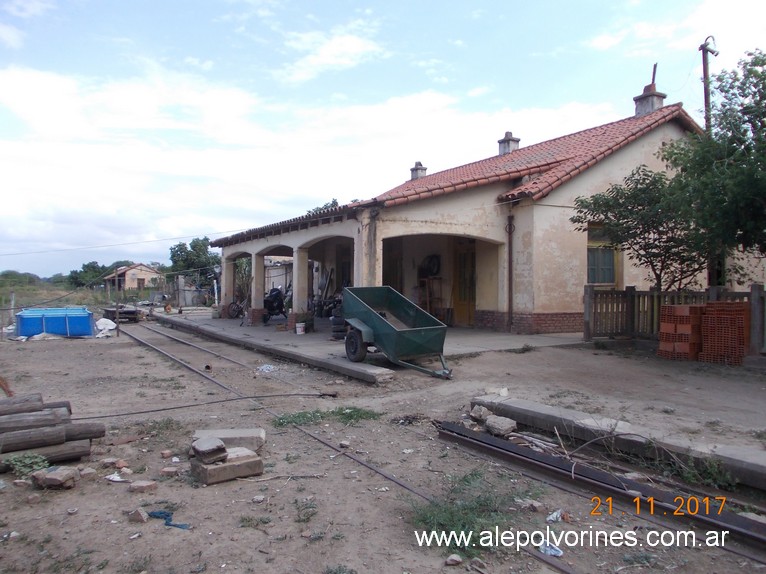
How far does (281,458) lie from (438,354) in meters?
5.21

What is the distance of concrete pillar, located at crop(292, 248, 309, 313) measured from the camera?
702 inches

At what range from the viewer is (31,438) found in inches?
217

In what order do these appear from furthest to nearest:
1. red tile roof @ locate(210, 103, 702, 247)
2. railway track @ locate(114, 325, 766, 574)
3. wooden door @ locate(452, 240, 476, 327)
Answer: wooden door @ locate(452, 240, 476, 327), red tile roof @ locate(210, 103, 702, 247), railway track @ locate(114, 325, 766, 574)

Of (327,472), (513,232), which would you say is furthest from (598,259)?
(327,472)

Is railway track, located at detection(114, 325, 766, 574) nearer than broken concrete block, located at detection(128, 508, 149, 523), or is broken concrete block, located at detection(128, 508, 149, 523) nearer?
railway track, located at detection(114, 325, 766, 574)

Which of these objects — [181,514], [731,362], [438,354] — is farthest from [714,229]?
[181,514]

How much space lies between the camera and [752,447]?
557 cm

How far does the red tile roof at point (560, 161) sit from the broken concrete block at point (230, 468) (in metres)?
8.91

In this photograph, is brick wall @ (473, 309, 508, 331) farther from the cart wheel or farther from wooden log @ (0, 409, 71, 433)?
wooden log @ (0, 409, 71, 433)

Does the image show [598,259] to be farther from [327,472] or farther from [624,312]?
[327,472]

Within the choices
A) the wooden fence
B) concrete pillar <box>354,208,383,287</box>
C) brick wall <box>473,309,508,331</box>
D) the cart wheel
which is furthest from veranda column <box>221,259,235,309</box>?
the wooden fence

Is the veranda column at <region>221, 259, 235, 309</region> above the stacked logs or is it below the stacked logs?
above

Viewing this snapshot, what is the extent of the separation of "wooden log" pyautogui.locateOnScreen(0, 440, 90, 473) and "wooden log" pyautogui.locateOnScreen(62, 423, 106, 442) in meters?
0.08

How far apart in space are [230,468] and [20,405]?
2843 mm
